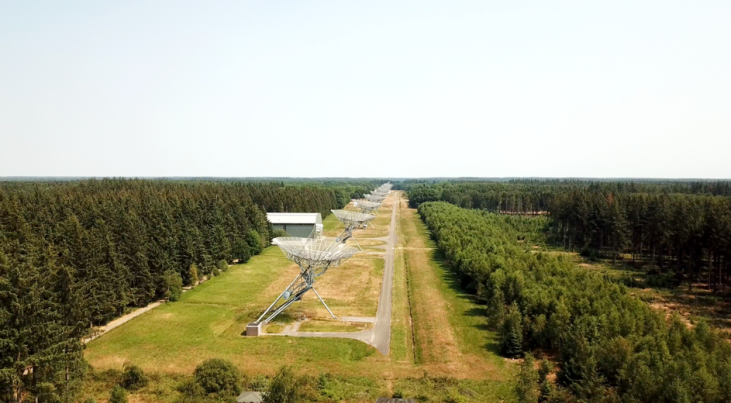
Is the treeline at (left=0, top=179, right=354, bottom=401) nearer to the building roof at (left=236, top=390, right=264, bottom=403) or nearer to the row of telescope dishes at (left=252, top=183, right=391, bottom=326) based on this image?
the building roof at (left=236, top=390, right=264, bottom=403)

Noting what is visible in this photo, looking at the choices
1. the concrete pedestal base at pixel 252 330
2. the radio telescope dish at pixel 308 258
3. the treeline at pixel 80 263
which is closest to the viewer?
the treeline at pixel 80 263

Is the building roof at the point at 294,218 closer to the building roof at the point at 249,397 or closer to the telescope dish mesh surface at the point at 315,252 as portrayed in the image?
the telescope dish mesh surface at the point at 315,252

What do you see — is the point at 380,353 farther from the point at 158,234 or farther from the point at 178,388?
the point at 158,234

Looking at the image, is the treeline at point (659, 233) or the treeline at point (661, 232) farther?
the treeline at point (659, 233)

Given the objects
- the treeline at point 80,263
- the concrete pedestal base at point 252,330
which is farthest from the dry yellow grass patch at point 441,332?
the treeline at point 80,263

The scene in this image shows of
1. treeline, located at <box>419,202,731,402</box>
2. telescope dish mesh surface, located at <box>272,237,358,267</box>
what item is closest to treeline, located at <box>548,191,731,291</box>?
treeline, located at <box>419,202,731,402</box>

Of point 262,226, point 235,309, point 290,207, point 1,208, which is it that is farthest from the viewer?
point 290,207

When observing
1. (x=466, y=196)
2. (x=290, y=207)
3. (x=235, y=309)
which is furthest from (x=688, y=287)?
(x=466, y=196)

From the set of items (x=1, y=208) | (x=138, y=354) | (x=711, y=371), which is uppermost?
(x=1, y=208)
